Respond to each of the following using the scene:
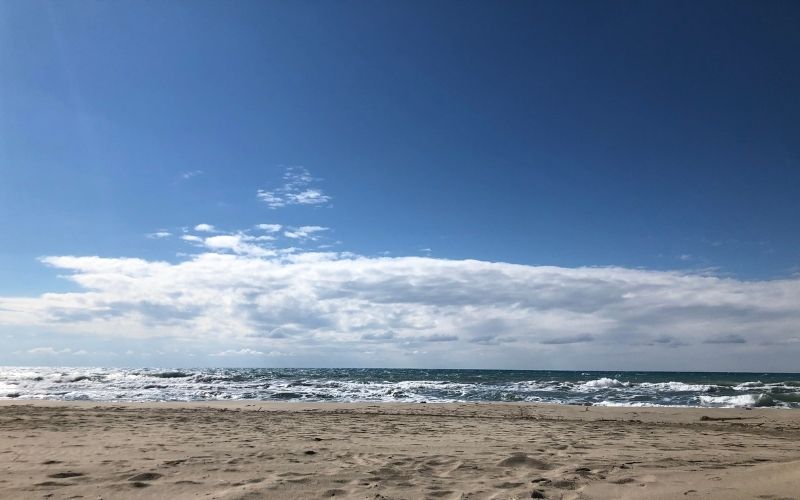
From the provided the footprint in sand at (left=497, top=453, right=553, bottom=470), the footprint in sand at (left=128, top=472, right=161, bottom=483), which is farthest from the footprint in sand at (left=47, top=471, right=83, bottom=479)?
the footprint in sand at (left=497, top=453, right=553, bottom=470)

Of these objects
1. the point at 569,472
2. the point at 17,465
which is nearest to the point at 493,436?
the point at 569,472

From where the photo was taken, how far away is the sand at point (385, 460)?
211 inches

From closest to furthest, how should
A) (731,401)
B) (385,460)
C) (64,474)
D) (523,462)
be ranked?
(64,474) → (523,462) → (385,460) → (731,401)

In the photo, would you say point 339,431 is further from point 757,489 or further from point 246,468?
point 757,489

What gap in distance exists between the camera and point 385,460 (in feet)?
23.2

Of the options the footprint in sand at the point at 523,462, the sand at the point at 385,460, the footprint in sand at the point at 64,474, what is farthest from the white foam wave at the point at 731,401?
the footprint in sand at the point at 64,474

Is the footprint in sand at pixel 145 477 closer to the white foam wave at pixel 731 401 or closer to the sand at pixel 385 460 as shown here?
the sand at pixel 385 460

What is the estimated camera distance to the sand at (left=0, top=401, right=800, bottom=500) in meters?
5.37

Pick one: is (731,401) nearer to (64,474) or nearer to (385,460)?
(385,460)

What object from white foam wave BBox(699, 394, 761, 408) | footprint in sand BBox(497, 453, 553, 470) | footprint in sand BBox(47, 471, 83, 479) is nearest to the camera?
footprint in sand BBox(47, 471, 83, 479)

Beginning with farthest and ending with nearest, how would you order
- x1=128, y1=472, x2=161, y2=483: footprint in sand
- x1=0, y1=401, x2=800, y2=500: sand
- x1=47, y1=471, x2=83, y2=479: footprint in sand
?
x1=47, y1=471, x2=83, y2=479: footprint in sand → x1=128, y1=472, x2=161, y2=483: footprint in sand → x1=0, y1=401, x2=800, y2=500: sand

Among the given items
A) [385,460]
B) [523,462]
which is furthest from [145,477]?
[523,462]

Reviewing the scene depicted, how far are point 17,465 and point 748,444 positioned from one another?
1310 centimetres

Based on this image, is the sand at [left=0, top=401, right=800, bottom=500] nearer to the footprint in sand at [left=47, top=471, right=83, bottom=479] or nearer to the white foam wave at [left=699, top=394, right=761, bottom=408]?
the footprint in sand at [left=47, top=471, right=83, bottom=479]
